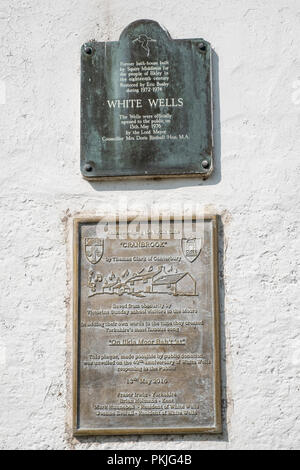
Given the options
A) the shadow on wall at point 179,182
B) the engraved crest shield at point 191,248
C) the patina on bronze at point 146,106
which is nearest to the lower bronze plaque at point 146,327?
the engraved crest shield at point 191,248

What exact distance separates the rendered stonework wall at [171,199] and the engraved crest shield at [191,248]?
0.18 m

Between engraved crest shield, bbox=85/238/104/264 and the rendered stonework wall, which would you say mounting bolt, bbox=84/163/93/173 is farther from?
engraved crest shield, bbox=85/238/104/264

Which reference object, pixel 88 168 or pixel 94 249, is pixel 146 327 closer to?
pixel 94 249

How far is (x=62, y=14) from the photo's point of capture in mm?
3578

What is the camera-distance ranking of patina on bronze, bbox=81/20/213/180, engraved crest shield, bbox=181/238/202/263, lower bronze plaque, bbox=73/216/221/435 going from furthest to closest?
patina on bronze, bbox=81/20/213/180 → engraved crest shield, bbox=181/238/202/263 → lower bronze plaque, bbox=73/216/221/435

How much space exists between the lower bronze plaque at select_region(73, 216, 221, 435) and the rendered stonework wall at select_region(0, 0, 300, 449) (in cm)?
9

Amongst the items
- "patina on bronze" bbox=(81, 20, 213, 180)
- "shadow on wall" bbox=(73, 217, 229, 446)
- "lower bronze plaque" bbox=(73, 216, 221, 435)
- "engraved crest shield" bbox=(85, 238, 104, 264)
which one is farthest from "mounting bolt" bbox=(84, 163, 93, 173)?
"shadow on wall" bbox=(73, 217, 229, 446)

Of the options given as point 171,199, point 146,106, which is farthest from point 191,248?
point 146,106

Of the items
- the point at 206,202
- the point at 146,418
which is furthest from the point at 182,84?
the point at 146,418

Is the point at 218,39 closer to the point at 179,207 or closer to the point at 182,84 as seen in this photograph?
the point at 182,84

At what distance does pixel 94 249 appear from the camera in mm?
3336

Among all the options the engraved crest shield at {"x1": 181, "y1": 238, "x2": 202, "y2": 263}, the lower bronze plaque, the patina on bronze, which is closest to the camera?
the lower bronze plaque

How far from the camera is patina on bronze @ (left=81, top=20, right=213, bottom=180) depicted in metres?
3.41
